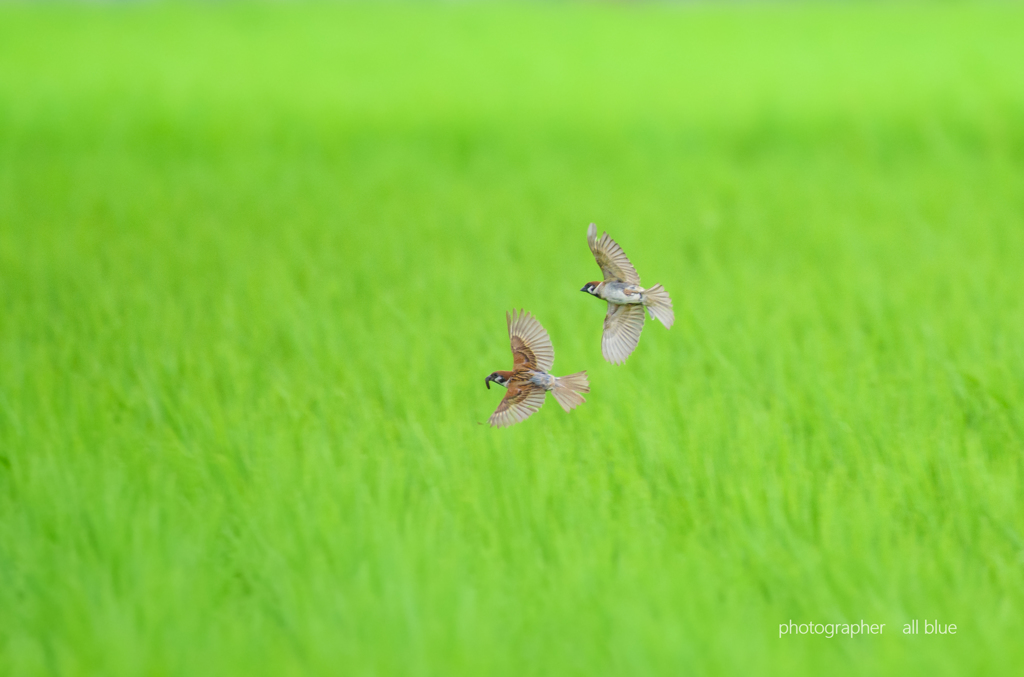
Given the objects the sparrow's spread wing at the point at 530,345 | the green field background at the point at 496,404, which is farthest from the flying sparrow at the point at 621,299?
the green field background at the point at 496,404

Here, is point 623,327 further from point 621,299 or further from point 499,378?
point 499,378

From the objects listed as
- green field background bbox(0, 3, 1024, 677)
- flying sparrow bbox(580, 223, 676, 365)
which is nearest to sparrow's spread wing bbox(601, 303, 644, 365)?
flying sparrow bbox(580, 223, 676, 365)

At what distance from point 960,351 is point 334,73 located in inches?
304

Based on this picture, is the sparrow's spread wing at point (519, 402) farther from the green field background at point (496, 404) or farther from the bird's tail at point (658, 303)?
the green field background at point (496, 404)

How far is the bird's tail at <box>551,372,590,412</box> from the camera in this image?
148 cm

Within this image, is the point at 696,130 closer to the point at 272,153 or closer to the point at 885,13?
the point at 272,153

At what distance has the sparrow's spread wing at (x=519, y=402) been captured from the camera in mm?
1522

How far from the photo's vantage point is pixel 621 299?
1436 millimetres

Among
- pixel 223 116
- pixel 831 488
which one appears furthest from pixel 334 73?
pixel 831 488

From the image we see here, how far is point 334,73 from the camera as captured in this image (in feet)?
31.4

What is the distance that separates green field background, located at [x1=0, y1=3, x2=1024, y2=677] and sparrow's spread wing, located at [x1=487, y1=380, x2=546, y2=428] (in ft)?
1.20

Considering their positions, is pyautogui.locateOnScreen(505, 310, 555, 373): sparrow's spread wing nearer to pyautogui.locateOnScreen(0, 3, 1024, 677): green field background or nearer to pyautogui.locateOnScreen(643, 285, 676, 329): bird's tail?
pyautogui.locateOnScreen(643, 285, 676, 329): bird's tail

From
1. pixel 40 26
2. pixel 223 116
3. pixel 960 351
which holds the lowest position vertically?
pixel 960 351

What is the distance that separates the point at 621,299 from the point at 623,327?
0.06 meters
